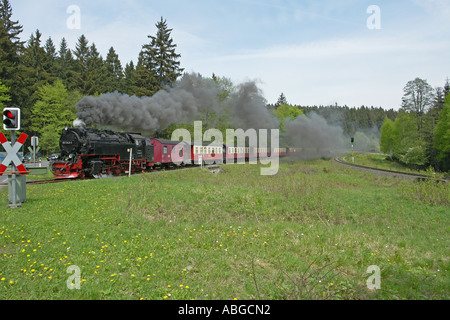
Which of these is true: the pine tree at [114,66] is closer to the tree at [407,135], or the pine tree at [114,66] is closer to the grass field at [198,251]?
the tree at [407,135]

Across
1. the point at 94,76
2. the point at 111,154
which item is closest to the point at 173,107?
the point at 111,154

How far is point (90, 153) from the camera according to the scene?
17.8 metres

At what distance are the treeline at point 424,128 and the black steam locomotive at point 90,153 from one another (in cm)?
3812

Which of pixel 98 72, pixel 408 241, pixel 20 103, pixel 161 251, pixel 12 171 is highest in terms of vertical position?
pixel 98 72

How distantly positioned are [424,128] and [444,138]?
27.5ft

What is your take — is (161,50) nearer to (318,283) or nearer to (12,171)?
(12,171)

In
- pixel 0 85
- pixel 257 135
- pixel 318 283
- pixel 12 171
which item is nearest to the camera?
pixel 318 283

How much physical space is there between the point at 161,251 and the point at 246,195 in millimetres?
7745

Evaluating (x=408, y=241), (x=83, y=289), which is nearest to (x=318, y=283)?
(x=83, y=289)

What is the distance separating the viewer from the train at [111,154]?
57.1 ft

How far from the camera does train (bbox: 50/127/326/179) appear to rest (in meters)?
17.4

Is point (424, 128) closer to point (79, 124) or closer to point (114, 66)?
point (79, 124)
